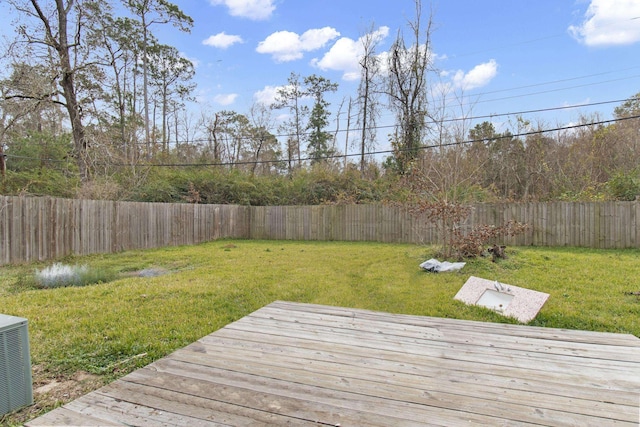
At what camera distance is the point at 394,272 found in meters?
5.59

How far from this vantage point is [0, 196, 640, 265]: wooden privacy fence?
6.56 metres

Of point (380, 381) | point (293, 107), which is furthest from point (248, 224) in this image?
point (380, 381)

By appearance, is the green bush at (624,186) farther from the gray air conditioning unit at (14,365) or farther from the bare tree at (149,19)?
the bare tree at (149,19)

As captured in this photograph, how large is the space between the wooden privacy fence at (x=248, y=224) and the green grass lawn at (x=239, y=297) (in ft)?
2.54

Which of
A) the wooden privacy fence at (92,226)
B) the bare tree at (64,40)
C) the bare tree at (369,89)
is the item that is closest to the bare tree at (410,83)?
the bare tree at (369,89)

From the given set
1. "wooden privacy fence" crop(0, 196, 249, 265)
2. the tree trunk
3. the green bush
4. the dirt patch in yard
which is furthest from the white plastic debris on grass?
the tree trunk

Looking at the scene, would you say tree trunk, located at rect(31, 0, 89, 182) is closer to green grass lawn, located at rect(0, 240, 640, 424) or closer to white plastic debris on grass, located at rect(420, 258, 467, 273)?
green grass lawn, located at rect(0, 240, 640, 424)

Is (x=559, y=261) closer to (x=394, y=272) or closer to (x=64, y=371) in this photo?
(x=394, y=272)

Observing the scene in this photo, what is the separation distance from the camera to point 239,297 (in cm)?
394

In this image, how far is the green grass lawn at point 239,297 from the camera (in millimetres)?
2637

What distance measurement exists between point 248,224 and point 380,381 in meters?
11.8

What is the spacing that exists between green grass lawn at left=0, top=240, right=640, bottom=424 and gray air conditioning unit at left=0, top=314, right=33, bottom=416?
0.42 m

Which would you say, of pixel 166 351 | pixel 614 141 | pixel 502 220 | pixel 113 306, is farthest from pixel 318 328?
pixel 614 141

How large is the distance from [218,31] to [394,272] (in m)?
12.5
